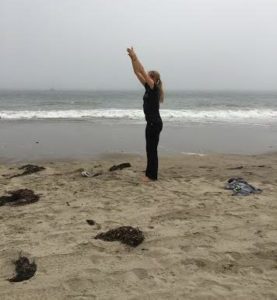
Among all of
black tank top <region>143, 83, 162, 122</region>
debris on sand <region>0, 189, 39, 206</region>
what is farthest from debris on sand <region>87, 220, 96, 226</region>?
black tank top <region>143, 83, 162, 122</region>

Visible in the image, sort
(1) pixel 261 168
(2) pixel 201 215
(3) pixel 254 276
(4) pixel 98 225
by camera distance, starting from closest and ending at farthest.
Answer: (3) pixel 254 276, (4) pixel 98 225, (2) pixel 201 215, (1) pixel 261 168

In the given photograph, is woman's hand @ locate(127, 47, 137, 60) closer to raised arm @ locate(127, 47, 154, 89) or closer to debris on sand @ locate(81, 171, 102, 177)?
raised arm @ locate(127, 47, 154, 89)

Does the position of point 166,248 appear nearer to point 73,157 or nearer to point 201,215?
point 201,215

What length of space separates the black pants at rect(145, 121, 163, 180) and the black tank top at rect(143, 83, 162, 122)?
0.10 meters

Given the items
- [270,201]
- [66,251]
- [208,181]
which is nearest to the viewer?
[66,251]

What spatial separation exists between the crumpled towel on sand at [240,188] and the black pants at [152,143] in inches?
50.1

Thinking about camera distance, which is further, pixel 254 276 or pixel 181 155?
pixel 181 155

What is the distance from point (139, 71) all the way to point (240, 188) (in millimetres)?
2390

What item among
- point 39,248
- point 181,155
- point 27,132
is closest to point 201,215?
point 39,248

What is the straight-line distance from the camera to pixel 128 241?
4.47m

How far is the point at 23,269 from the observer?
384cm

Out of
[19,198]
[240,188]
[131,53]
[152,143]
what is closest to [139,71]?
[131,53]

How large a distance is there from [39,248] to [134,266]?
3.40 feet

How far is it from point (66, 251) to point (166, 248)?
0.99m
